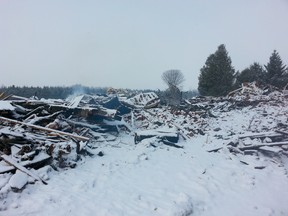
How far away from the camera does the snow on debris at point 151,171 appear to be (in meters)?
6.16

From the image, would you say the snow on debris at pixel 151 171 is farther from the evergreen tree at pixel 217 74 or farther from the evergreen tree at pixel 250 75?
the evergreen tree at pixel 217 74

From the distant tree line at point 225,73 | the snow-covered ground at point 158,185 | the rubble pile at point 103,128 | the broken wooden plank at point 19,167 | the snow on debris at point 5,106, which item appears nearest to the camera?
the snow-covered ground at point 158,185

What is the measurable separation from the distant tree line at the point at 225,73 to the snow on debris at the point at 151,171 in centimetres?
1751

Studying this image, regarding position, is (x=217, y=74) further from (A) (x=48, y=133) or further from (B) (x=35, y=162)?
(B) (x=35, y=162)

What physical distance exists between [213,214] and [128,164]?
3550 mm

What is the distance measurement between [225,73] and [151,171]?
2605cm

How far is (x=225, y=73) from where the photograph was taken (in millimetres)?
32062

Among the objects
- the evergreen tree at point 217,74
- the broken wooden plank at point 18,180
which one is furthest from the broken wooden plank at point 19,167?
the evergreen tree at point 217,74

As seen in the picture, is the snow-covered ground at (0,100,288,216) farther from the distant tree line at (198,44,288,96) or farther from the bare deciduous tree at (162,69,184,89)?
the bare deciduous tree at (162,69,184,89)

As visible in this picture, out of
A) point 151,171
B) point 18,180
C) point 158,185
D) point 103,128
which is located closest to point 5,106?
point 103,128

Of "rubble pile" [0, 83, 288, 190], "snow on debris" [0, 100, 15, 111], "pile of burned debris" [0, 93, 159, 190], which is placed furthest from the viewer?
"snow on debris" [0, 100, 15, 111]

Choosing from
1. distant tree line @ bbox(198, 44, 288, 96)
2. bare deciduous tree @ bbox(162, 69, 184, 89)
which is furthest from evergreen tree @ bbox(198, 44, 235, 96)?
bare deciduous tree @ bbox(162, 69, 184, 89)

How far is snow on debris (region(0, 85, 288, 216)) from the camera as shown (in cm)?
616

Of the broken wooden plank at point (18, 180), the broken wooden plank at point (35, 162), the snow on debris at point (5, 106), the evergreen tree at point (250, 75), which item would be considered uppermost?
the evergreen tree at point (250, 75)
